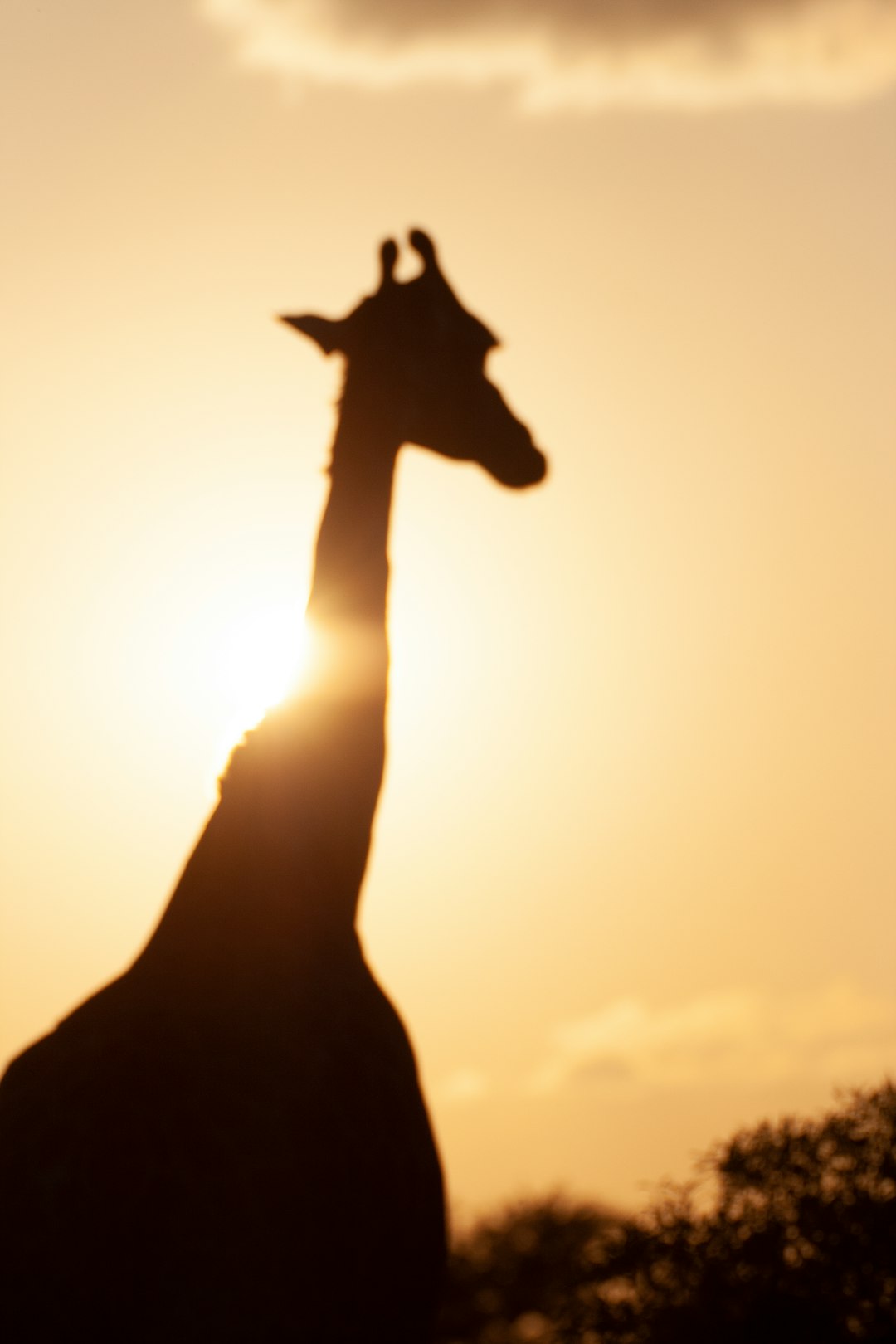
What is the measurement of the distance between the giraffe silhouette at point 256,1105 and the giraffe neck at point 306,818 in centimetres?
1

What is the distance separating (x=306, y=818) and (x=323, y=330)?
12.1 ft

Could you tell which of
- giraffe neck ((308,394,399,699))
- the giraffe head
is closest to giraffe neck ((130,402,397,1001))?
giraffe neck ((308,394,399,699))

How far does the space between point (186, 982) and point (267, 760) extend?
1.31m

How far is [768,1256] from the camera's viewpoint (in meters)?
17.3

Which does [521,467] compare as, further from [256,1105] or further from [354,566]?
[256,1105]

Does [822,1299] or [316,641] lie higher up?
[316,641]

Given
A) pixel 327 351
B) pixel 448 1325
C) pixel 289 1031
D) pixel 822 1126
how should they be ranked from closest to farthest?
pixel 289 1031 < pixel 327 351 < pixel 822 1126 < pixel 448 1325

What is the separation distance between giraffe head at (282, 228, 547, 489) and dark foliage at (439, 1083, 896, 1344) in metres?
9.49

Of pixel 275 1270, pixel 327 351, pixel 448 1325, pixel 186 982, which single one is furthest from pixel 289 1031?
pixel 448 1325

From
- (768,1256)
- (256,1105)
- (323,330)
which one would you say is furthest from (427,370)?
(768,1256)

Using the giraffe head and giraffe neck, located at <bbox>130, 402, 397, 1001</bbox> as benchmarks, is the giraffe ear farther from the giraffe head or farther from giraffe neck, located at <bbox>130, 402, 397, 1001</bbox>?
giraffe neck, located at <bbox>130, 402, 397, 1001</bbox>

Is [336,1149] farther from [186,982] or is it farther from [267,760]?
[267,760]

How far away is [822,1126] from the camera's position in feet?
58.6

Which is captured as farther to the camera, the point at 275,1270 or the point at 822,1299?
the point at 822,1299
